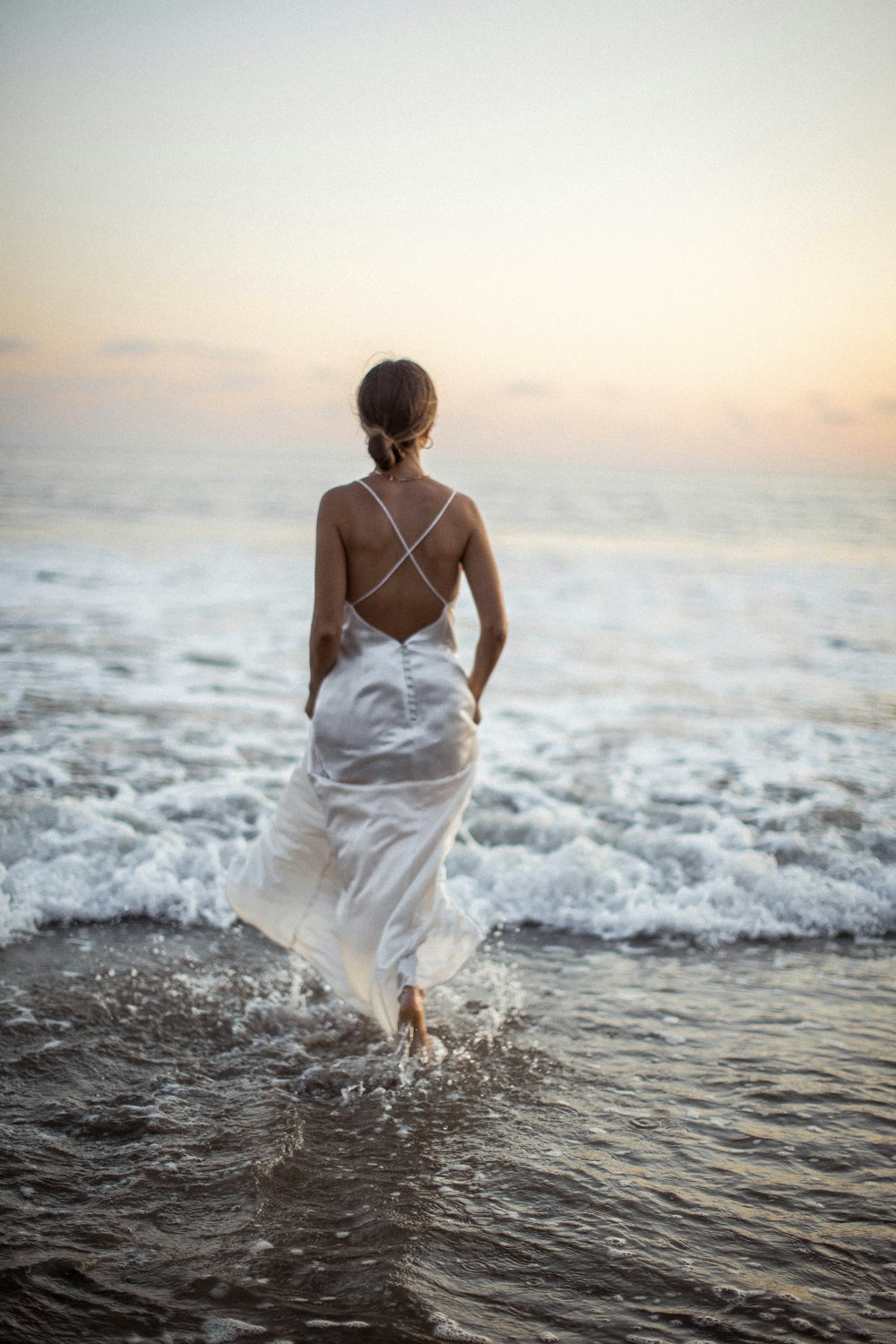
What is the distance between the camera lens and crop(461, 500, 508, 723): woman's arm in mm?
3510

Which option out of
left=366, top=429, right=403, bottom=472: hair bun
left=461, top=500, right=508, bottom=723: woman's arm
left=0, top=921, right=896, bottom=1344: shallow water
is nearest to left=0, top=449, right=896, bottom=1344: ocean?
left=0, top=921, right=896, bottom=1344: shallow water

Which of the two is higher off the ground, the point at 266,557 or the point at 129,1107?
the point at 266,557

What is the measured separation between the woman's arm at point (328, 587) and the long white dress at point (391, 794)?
Result: 0.24 ft

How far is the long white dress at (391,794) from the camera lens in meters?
3.50

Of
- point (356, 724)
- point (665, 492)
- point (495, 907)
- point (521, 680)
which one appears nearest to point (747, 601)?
point (521, 680)

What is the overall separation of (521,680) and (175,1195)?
8.05 m

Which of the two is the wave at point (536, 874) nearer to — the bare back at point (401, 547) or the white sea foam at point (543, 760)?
the white sea foam at point (543, 760)

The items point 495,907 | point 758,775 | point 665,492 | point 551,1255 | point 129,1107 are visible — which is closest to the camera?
point 551,1255

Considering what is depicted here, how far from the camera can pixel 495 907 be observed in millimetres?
5289

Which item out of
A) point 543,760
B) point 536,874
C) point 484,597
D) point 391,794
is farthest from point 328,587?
point 543,760

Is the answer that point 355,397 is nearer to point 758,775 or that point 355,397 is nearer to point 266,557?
point 758,775

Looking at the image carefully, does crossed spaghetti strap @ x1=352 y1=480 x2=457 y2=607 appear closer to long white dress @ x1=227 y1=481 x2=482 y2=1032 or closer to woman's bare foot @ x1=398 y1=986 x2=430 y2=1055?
long white dress @ x1=227 y1=481 x2=482 y2=1032

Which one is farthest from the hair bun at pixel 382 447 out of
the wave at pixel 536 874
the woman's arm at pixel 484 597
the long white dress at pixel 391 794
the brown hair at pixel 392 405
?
the wave at pixel 536 874

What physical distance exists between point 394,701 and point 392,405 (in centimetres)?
97
